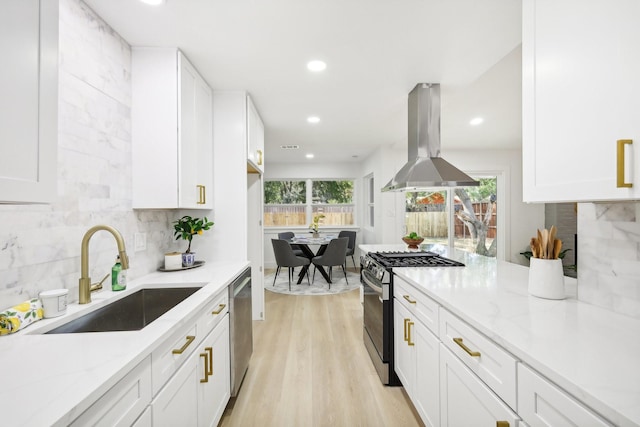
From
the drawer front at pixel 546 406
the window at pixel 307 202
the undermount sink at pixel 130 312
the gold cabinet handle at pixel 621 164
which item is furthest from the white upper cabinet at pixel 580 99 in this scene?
the window at pixel 307 202

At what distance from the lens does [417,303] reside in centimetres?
180

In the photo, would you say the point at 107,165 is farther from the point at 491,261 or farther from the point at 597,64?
the point at 491,261

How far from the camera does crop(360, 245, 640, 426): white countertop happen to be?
705mm

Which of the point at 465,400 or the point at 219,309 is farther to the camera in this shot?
the point at 219,309

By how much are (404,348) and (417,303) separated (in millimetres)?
429

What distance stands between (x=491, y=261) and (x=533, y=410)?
179 centimetres

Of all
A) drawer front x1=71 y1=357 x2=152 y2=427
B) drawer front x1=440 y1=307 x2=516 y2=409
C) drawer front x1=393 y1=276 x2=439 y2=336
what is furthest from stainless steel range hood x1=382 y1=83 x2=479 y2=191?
drawer front x1=71 y1=357 x2=152 y2=427

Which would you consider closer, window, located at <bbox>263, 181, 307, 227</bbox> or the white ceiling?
the white ceiling

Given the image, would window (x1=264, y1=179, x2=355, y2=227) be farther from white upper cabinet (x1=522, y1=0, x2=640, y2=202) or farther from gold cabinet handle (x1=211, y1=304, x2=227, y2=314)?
white upper cabinet (x1=522, y1=0, x2=640, y2=202)

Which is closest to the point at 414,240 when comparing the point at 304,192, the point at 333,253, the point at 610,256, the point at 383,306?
the point at 383,306

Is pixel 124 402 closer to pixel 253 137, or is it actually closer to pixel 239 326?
pixel 239 326

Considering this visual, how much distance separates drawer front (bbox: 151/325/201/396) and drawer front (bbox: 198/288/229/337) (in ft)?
0.34

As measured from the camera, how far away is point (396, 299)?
2.19 metres

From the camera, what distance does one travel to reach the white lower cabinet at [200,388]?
1.12 metres
